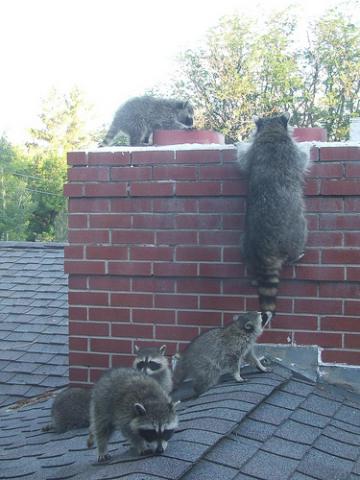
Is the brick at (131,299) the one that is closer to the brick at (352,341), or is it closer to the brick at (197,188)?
the brick at (197,188)

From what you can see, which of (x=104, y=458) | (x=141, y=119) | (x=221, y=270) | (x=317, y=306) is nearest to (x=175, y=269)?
(x=221, y=270)

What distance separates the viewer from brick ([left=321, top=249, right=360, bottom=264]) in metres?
4.07

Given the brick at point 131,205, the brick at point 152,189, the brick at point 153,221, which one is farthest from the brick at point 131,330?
the brick at point 152,189

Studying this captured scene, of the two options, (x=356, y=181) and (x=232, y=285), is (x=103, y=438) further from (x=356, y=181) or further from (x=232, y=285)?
(x=356, y=181)

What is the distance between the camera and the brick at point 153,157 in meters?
4.32

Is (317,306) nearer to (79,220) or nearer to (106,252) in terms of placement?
(106,252)

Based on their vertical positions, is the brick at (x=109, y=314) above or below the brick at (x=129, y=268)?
below

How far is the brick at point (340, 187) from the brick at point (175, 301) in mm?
1147

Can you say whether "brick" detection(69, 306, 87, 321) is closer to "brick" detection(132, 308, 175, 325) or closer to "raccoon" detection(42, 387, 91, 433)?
"brick" detection(132, 308, 175, 325)

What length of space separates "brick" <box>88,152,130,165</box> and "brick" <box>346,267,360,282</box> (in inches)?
66.4

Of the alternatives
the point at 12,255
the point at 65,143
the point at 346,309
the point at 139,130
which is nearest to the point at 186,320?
the point at 346,309

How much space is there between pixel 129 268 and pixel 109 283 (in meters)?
0.20

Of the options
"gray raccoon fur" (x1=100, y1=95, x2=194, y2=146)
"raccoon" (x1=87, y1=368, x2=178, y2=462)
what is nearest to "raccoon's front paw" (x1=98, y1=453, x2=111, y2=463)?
"raccoon" (x1=87, y1=368, x2=178, y2=462)

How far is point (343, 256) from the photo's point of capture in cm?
408
